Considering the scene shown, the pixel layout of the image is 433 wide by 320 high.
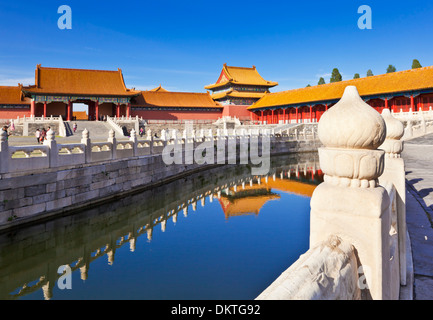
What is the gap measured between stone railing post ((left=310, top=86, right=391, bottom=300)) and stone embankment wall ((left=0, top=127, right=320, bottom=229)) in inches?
314

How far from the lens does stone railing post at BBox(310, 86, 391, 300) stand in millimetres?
1952

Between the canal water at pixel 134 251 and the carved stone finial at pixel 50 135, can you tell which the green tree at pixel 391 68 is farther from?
the carved stone finial at pixel 50 135

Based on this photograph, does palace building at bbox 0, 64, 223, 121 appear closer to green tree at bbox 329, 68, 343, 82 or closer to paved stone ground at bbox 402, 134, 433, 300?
green tree at bbox 329, 68, 343, 82

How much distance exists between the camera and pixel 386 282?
2.14 m

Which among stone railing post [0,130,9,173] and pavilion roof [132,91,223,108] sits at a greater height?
pavilion roof [132,91,223,108]

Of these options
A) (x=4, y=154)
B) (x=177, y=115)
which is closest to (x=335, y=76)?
(x=177, y=115)

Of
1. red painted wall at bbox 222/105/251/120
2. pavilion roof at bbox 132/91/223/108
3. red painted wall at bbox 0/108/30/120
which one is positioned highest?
pavilion roof at bbox 132/91/223/108

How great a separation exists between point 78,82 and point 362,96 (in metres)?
30.2

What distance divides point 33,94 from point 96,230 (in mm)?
29013

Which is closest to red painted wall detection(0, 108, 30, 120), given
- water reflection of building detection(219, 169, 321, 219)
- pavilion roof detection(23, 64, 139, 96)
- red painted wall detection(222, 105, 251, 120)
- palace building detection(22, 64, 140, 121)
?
palace building detection(22, 64, 140, 121)

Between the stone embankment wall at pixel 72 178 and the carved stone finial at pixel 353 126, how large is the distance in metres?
8.04
